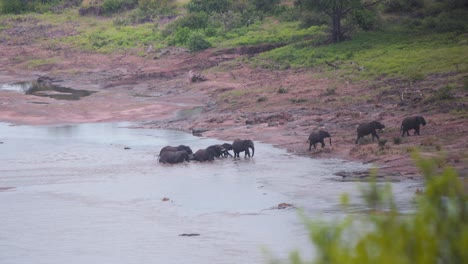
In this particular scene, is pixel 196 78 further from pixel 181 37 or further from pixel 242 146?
pixel 242 146

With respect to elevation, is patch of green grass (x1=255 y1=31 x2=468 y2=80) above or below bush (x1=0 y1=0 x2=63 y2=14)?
below

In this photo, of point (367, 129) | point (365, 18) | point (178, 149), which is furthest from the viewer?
point (365, 18)

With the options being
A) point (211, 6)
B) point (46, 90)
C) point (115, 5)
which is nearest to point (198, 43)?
point (211, 6)

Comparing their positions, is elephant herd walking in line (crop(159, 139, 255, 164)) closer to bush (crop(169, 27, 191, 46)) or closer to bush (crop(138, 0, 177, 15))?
bush (crop(169, 27, 191, 46))

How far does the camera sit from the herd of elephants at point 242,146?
835 inches

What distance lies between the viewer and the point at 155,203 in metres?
16.4

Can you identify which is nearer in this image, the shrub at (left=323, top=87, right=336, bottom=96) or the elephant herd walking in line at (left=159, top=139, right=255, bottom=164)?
the elephant herd walking in line at (left=159, top=139, right=255, bottom=164)

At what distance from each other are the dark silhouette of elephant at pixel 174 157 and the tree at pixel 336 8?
55.5 ft

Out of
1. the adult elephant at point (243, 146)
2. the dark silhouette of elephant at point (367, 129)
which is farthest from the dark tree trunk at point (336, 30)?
the adult elephant at point (243, 146)

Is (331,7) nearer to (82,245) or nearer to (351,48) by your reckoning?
(351,48)

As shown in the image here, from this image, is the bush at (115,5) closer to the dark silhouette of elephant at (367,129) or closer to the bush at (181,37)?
the bush at (181,37)

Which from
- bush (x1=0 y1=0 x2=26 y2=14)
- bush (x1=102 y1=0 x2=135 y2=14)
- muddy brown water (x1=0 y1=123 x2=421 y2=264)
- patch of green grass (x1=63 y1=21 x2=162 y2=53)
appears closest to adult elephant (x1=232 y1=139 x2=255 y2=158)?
muddy brown water (x1=0 y1=123 x2=421 y2=264)

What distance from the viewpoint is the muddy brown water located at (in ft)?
40.2

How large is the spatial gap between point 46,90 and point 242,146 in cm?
2309
